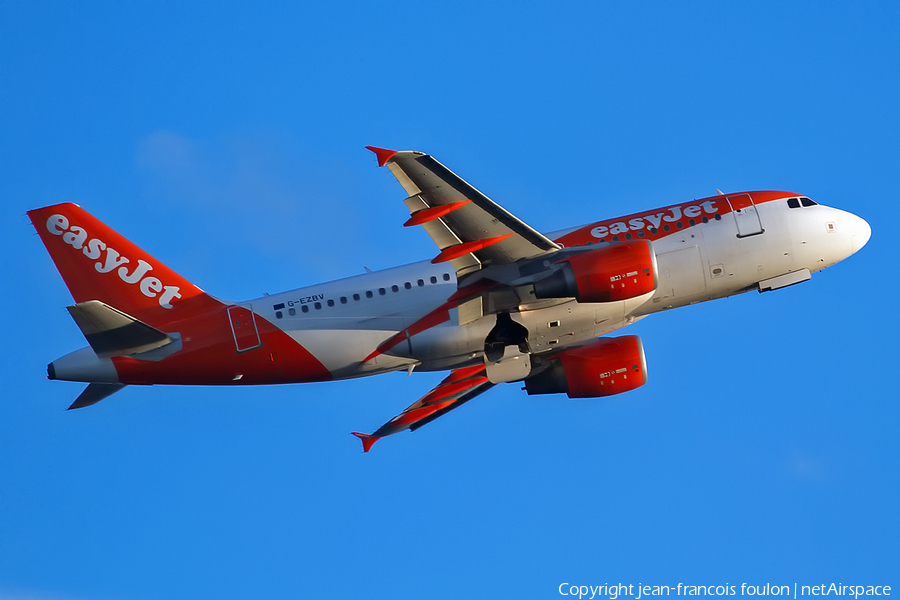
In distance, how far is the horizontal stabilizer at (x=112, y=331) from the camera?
107 ft

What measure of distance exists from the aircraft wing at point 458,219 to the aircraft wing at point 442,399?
7190mm

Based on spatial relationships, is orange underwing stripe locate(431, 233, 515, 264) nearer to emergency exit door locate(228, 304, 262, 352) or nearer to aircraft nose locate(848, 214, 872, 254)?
emergency exit door locate(228, 304, 262, 352)

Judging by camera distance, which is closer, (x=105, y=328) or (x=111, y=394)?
(x=105, y=328)

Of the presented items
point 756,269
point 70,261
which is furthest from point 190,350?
point 756,269

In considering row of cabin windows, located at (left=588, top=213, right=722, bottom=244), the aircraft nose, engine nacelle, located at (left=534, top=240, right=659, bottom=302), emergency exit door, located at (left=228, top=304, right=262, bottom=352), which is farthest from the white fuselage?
the aircraft nose

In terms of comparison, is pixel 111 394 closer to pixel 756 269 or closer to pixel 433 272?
pixel 433 272

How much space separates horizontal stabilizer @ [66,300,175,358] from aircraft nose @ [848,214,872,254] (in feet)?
87.9

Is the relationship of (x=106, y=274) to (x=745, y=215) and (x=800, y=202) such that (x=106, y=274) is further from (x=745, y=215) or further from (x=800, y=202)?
(x=800, y=202)

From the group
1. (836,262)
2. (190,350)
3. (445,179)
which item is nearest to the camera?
(445,179)

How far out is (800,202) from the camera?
125ft

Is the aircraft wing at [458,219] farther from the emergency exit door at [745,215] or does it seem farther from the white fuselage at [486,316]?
the emergency exit door at [745,215]

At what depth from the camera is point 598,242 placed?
1422 inches

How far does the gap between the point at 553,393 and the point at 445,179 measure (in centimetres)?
1310

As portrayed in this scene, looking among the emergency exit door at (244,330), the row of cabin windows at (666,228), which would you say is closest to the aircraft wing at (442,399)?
the emergency exit door at (244,330)
